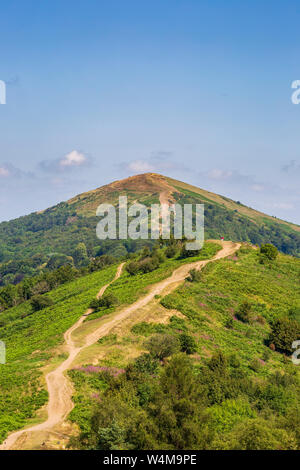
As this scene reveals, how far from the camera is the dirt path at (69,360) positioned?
29.6 m

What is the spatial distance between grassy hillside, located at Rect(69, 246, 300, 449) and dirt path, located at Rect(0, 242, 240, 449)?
129 cm

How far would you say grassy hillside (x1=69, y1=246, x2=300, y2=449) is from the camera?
2542 centimetres

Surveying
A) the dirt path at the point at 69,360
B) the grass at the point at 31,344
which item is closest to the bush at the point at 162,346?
the dirt path at the point at 69,360

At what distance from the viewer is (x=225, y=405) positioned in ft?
113

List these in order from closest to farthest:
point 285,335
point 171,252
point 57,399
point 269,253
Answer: point 57,399 → point 285,335 → point 269,253 → point 171,252

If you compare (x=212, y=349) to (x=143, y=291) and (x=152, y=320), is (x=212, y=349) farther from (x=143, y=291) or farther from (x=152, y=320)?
(x=143, y=291)

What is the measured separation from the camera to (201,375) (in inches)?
1537

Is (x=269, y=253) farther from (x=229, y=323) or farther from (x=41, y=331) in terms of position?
(x=41, y=331)

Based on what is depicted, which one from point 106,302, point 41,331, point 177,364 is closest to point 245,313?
point 106,302

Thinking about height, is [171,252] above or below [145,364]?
above

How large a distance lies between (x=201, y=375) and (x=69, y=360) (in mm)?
15836

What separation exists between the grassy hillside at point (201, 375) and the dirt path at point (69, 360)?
1.29 m

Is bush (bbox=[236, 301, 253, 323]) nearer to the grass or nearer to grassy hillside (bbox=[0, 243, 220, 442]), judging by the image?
grassy hillside (bbox=[0, 243, 220, 442])

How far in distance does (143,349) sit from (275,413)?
1686 cm
